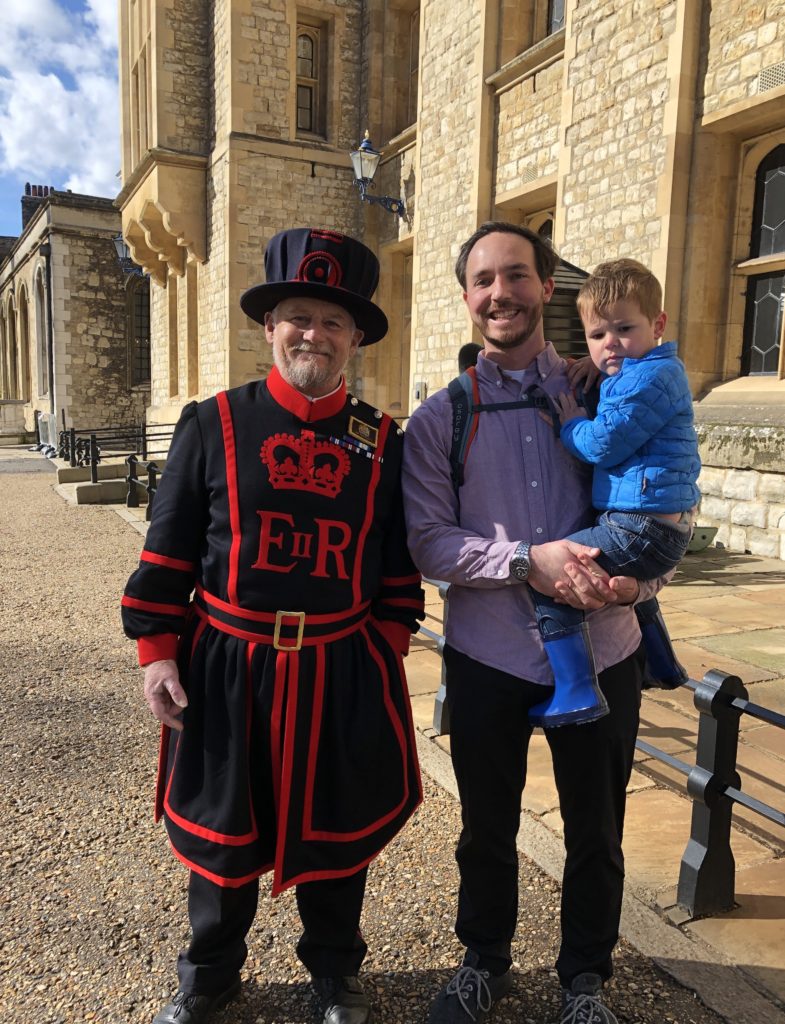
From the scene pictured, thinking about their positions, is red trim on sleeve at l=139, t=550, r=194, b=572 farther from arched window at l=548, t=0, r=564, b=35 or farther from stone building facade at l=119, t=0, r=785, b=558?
arched window at l=548, t=0, r=564, b=35

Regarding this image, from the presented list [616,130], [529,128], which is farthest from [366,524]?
[529,128]

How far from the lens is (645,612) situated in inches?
77.5

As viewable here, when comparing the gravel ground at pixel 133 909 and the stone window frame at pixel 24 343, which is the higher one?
the stone window frame at pixel 24 343

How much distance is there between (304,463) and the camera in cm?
186

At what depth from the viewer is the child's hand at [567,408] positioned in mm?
1854

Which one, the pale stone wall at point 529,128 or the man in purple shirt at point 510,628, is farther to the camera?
the pale stone wall at point 529,128

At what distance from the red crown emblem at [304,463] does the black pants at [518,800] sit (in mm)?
523

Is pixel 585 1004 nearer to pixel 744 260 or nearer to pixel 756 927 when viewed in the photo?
pixel 756 927

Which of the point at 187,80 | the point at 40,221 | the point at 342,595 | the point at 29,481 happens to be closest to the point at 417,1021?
the point at 342,595

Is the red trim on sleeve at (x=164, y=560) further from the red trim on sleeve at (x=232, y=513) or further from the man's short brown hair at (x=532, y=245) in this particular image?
the man's short brown hair at (x=532, y=245)

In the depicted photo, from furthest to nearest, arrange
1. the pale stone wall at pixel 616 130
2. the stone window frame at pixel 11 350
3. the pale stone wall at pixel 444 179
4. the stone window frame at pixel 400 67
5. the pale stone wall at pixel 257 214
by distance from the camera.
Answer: the stone window frame at pixel 11 350 < the stone window frame at pixel 400 67 < the pale stone wall at pixel 257 214 < the pale stone wall at pixel 444 179 < the pale stone wall at pixel 616 130

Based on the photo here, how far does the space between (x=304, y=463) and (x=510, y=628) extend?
0.62 meters

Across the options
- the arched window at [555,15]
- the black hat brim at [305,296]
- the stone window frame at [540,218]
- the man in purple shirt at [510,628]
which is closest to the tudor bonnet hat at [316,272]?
the black hat brim at [305,296]

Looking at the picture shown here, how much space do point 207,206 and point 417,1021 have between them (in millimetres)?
16073
